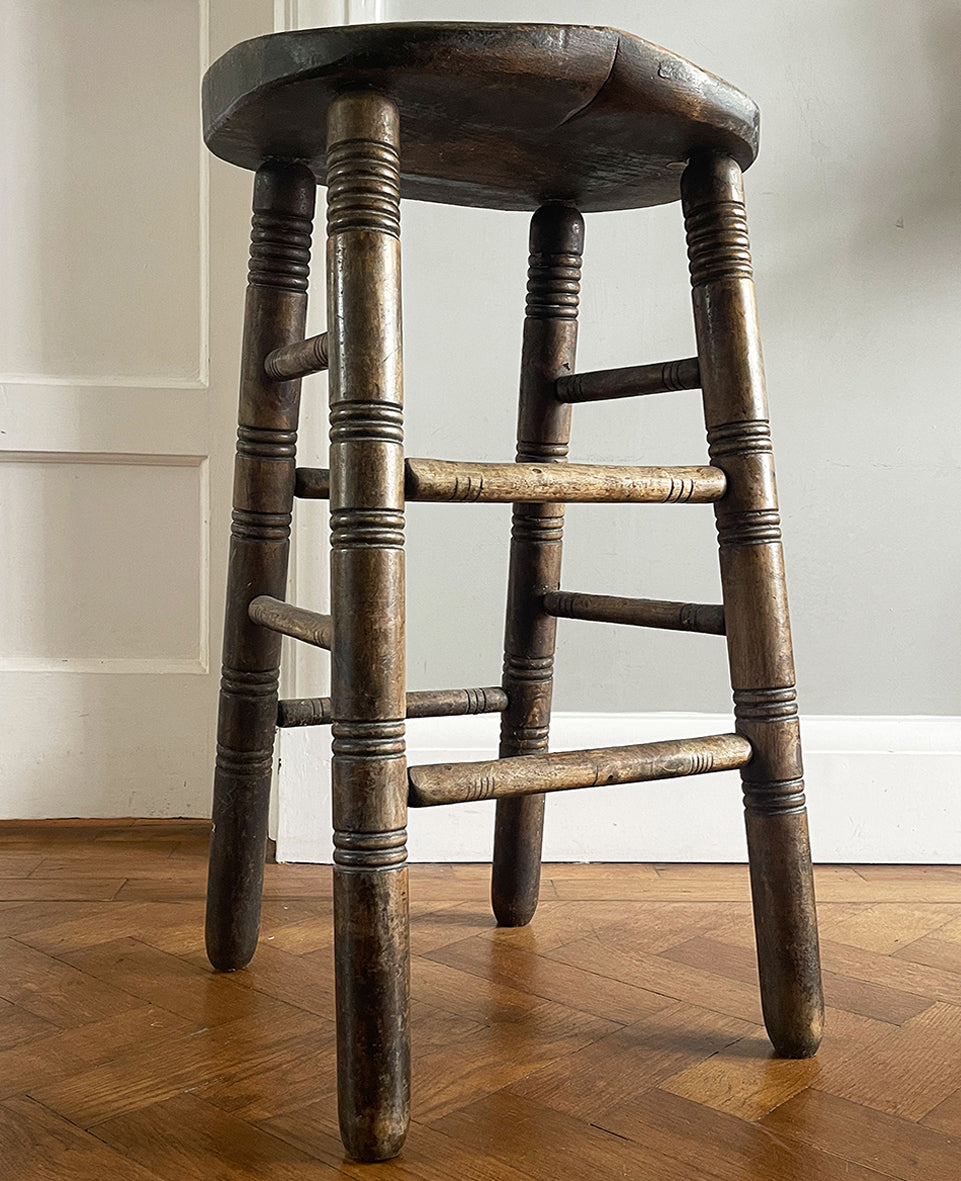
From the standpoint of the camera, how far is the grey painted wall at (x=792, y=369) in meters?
1.40

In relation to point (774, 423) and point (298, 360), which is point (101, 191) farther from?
point (774, 423)

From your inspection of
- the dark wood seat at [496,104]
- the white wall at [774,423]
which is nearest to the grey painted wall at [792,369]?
the white wall at [774,423]

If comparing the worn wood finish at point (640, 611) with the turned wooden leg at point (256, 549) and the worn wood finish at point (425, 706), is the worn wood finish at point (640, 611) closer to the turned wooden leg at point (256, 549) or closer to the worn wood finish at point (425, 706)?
the worn wood finish at point (425, 706)

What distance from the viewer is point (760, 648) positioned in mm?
898

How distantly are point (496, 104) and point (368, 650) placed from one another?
39 cm

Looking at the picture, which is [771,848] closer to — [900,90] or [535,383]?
[535,383]

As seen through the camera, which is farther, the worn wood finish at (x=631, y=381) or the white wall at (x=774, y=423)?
the white wall at (x=774, y=423)

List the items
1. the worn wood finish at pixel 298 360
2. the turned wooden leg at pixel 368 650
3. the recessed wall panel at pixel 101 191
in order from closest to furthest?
the turned wooden leg at pixel 368 650 → the worn wood finish at pixel 298 360 → the recessed wall panel at pixel 101 191

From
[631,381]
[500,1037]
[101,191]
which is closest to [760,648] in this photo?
[631,381]

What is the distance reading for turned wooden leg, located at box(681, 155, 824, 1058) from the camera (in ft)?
2.94

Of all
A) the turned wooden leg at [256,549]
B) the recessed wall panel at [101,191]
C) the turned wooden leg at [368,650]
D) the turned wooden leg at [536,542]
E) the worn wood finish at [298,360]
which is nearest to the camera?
the turned wooden leg at [368,650]

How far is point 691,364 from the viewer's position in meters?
0.95

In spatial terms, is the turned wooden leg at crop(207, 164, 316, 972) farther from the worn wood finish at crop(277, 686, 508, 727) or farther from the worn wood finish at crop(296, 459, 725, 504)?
the worn wood finish at crop(296, 459, 725, 504)

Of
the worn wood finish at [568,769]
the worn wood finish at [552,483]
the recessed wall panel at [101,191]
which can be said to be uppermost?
the recessed wall panel at [101,191]
